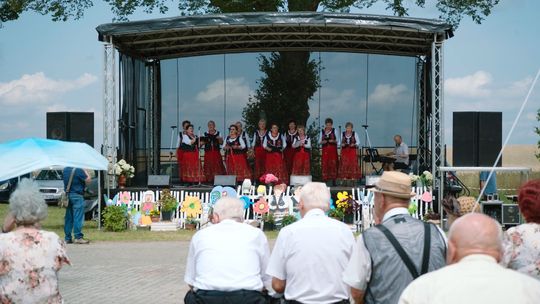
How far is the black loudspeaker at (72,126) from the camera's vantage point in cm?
2114

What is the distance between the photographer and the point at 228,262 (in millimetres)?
5074

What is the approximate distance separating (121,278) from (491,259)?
25.9 feet

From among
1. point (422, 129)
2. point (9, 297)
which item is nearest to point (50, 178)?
point (422, 129)

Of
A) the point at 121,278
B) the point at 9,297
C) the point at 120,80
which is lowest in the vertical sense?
the point at 121,278

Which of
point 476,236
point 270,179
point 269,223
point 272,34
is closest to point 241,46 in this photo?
point 272,34

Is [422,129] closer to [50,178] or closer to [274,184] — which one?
[274,184]

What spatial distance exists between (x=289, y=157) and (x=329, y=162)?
3.16 ft

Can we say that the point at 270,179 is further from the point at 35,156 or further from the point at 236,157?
the point at 35,156

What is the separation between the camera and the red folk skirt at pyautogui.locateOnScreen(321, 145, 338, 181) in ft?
66.7

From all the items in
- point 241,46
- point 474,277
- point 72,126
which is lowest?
point 474,277

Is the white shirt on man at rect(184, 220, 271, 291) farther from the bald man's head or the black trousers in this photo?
the bald man's head

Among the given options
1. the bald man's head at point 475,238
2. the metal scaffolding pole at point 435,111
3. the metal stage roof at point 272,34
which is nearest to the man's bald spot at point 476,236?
the bald man's head at point 475,238

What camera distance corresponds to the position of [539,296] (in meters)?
3.05

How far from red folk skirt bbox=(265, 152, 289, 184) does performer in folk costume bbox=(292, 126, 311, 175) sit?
28 centimetres
